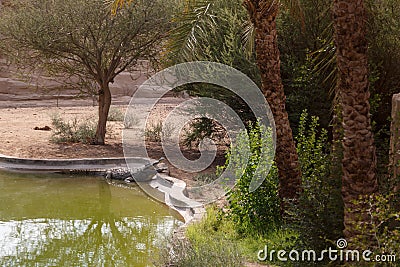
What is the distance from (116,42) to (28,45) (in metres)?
1.97

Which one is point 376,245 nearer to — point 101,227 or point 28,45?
point 101,227

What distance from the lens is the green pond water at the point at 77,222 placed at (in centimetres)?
Result: 838

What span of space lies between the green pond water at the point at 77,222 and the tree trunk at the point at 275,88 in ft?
5.96

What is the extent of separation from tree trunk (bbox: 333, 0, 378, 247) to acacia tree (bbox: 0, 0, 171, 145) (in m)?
8.77

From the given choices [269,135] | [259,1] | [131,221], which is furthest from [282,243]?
[131,221]

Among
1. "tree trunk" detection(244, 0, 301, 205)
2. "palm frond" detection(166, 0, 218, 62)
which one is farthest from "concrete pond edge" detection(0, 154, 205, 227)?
"tree trunk" detection(244, 0, 301, 205)

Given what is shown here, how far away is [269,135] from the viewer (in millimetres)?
7875

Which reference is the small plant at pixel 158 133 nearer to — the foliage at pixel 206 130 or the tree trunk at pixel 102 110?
the tree trunk at pixel 102 110

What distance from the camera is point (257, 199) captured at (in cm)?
810

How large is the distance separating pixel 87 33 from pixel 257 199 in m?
7.41

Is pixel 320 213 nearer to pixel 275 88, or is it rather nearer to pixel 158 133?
pixel 275 88

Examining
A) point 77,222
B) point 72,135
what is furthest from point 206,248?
point 72,135

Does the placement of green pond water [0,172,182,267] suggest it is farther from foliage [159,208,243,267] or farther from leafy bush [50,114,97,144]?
leafy bush [50,114,97,144]

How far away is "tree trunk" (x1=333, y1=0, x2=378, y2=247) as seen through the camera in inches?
215
